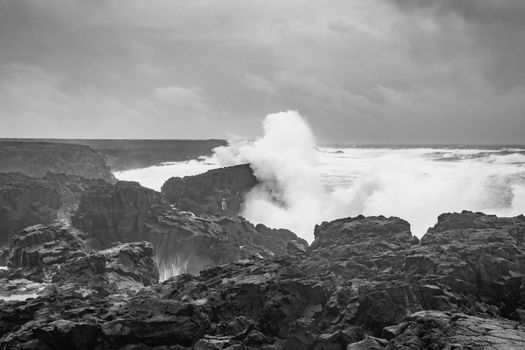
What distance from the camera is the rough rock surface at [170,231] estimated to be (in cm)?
3331

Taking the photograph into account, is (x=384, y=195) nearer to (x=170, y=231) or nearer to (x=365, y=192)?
(x=365, y=192)

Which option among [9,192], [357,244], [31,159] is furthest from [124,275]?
[31,159]

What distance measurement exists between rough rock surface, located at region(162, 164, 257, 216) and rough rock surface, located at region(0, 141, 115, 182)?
1095 inches

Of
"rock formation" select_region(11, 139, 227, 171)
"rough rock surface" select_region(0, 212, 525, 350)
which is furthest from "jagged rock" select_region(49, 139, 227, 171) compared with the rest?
"rough rock surface" select_region(0, 212, 525, 350)

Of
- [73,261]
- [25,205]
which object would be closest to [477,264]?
[73,261]

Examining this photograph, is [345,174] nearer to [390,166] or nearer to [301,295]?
[390,166]

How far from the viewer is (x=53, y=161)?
74188 mm

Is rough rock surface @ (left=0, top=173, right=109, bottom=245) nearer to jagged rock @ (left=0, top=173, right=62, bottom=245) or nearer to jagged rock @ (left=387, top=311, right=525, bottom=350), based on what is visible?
jagged rock @ (left=0, top=173, right=62, bottom=245)

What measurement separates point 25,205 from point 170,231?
44.8 feet

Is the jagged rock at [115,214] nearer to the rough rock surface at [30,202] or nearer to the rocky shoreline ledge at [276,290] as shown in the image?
the rocky shoreline ledge at [276,290]

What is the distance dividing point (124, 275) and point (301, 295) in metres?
11.4

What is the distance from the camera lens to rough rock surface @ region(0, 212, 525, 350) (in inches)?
565

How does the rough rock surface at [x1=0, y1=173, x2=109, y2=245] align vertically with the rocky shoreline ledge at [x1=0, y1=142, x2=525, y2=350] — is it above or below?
above

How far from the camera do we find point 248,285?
19.0 m
